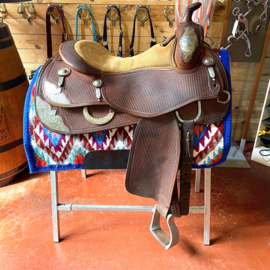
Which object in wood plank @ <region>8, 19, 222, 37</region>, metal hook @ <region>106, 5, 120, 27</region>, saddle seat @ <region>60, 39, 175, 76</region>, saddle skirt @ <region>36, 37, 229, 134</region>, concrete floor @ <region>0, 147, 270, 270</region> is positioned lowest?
concrete floor @ <region>0, 147, 270, 270</region>

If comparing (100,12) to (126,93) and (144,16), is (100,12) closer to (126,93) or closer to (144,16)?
(144,16)

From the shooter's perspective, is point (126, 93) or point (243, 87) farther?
point (243, 87)

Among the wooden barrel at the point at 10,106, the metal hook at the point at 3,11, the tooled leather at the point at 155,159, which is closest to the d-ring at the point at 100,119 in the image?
the tooled leather at the point at 155,159

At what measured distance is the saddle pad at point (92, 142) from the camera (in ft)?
3.29

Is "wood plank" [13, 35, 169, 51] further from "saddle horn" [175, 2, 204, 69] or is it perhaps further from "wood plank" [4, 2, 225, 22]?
"saddle horn" [175, 2, 204, 69]

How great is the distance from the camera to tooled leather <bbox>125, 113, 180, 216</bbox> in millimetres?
969

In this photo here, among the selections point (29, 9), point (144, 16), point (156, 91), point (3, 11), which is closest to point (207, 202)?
point (156, 91)

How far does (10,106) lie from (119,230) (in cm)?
103

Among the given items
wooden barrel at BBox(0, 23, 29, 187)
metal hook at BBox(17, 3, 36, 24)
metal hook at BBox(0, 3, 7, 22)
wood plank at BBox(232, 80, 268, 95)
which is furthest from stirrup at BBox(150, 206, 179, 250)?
metal hook at BBox(0, 3, 7, 22)

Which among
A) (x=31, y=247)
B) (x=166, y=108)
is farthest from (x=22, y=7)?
(x=31, y=247)

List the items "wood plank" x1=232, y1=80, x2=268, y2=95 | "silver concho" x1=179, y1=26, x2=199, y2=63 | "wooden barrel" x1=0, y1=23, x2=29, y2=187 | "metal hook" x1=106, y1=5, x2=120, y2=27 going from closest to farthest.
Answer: "silver concho" x1=179, y1=26, x2=199, y2=63 < "wooden barrel" x1=0, y1=23, x2=29, y2=187 < "metal hook" x1=106, y1=5, x2=120, y2=27 < "wood plank" x1=232, y1=80, x2=268, y2=95

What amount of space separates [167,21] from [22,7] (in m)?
1.01

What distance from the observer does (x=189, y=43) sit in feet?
3.04

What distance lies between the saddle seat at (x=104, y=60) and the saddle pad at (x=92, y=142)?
0.84 ft
